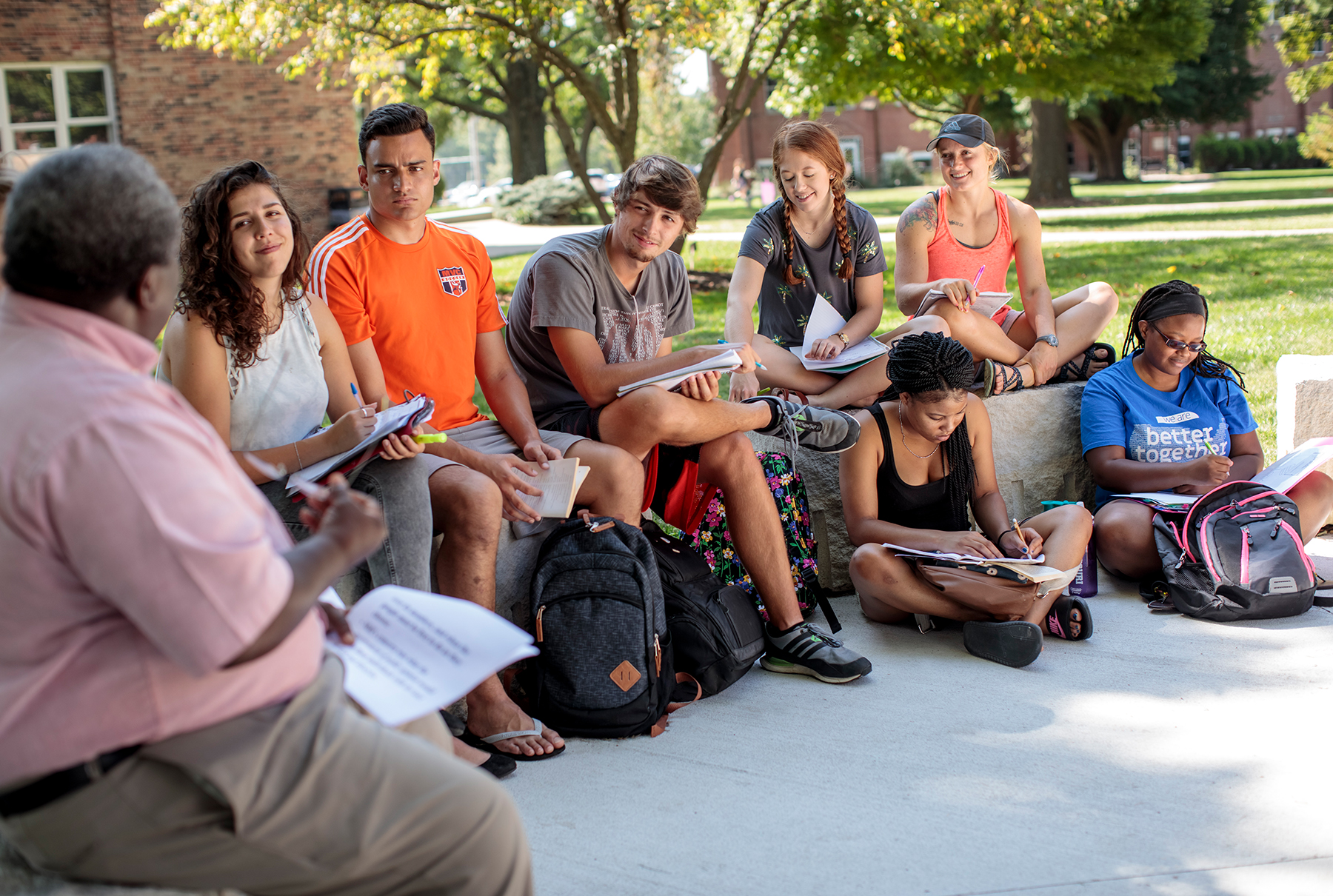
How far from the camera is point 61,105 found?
16.4m

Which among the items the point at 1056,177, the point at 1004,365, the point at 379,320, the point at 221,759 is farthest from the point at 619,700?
the point at 1056,177

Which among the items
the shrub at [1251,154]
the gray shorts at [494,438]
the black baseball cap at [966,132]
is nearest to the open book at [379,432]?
the gray shorts at [494,438]

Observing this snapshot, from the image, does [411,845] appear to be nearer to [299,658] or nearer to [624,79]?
[299,658]

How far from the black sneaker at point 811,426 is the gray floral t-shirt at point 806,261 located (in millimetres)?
1026

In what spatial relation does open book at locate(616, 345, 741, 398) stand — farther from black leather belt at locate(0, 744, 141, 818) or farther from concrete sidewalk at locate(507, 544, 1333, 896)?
black leather belt at locate(0, 744, 141, 818)

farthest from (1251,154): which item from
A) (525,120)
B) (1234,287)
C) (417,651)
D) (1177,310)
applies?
(417,651)

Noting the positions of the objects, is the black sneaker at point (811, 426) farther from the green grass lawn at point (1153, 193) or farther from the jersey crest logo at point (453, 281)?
the green grass lawn at point (1153, 193)

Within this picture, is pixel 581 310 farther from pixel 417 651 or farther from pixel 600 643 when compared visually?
pixel 417 651

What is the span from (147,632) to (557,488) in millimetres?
2154

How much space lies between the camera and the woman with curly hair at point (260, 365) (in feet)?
10.4

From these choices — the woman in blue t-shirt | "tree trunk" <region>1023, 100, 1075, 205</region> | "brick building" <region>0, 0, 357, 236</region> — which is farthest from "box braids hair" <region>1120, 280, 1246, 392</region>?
"tree trunk" <region>1023, 100, 1075, 205</region>

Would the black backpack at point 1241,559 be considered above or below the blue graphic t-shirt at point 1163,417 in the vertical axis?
below

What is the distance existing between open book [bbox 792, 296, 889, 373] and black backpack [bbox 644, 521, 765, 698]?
48.7 inches

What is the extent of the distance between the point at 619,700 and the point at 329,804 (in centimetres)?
178
